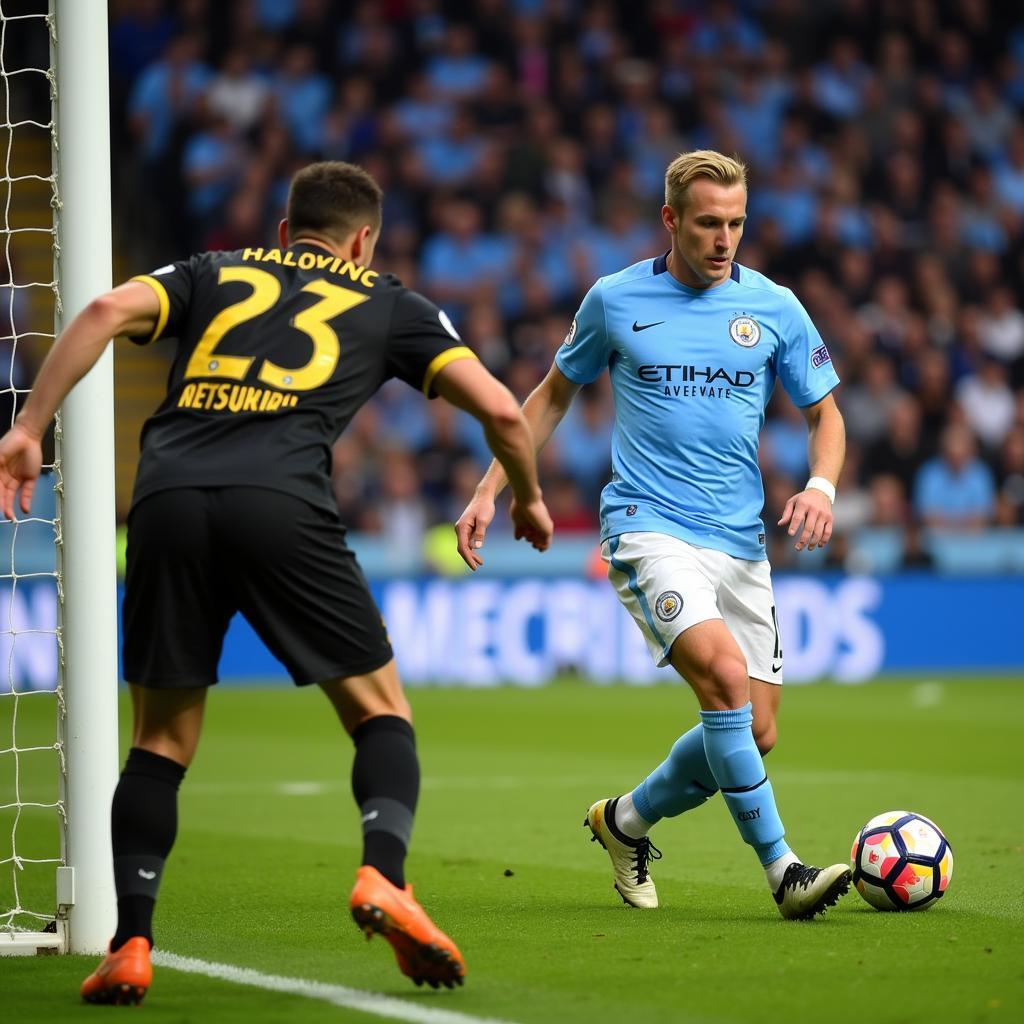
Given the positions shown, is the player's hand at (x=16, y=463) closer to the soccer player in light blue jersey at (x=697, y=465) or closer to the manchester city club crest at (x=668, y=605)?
the soccer player in light blue jersey at (x=697, y=465)

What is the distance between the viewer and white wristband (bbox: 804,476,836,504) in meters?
5.58

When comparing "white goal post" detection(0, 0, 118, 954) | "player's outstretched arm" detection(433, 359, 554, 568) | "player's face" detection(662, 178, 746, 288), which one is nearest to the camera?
"player's outstretched arm" detection(433, 359, 554, 568)

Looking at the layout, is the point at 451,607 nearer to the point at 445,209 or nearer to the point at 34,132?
the point at 445,209

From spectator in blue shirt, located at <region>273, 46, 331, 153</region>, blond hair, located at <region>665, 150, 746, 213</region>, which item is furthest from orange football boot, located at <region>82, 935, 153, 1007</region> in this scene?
spectator in blue shirt, located at <region>273, 46, 331, 153</region>

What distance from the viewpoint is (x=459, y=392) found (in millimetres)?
4336

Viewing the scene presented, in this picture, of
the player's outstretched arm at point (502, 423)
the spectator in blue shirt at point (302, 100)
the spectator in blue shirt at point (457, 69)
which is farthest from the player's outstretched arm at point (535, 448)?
Answer: the spectator in blue shirt at point (457, 69)

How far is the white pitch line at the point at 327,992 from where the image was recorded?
4.00 meters

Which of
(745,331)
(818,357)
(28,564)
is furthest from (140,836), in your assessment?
(28,564)

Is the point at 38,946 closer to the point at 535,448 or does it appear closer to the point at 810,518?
the point at 535,448

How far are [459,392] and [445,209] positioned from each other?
50.1 feet

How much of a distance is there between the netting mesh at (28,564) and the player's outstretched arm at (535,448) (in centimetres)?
116

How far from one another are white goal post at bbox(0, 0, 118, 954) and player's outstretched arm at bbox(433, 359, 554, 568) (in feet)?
3.79

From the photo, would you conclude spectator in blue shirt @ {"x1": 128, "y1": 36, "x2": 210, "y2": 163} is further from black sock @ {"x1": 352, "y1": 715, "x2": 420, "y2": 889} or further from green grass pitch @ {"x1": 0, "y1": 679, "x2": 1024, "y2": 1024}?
black sock @ {"x1": 352, "y1": 715, "x2": 420, "y2": 889}

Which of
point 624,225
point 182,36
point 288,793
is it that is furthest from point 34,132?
point 288,793
